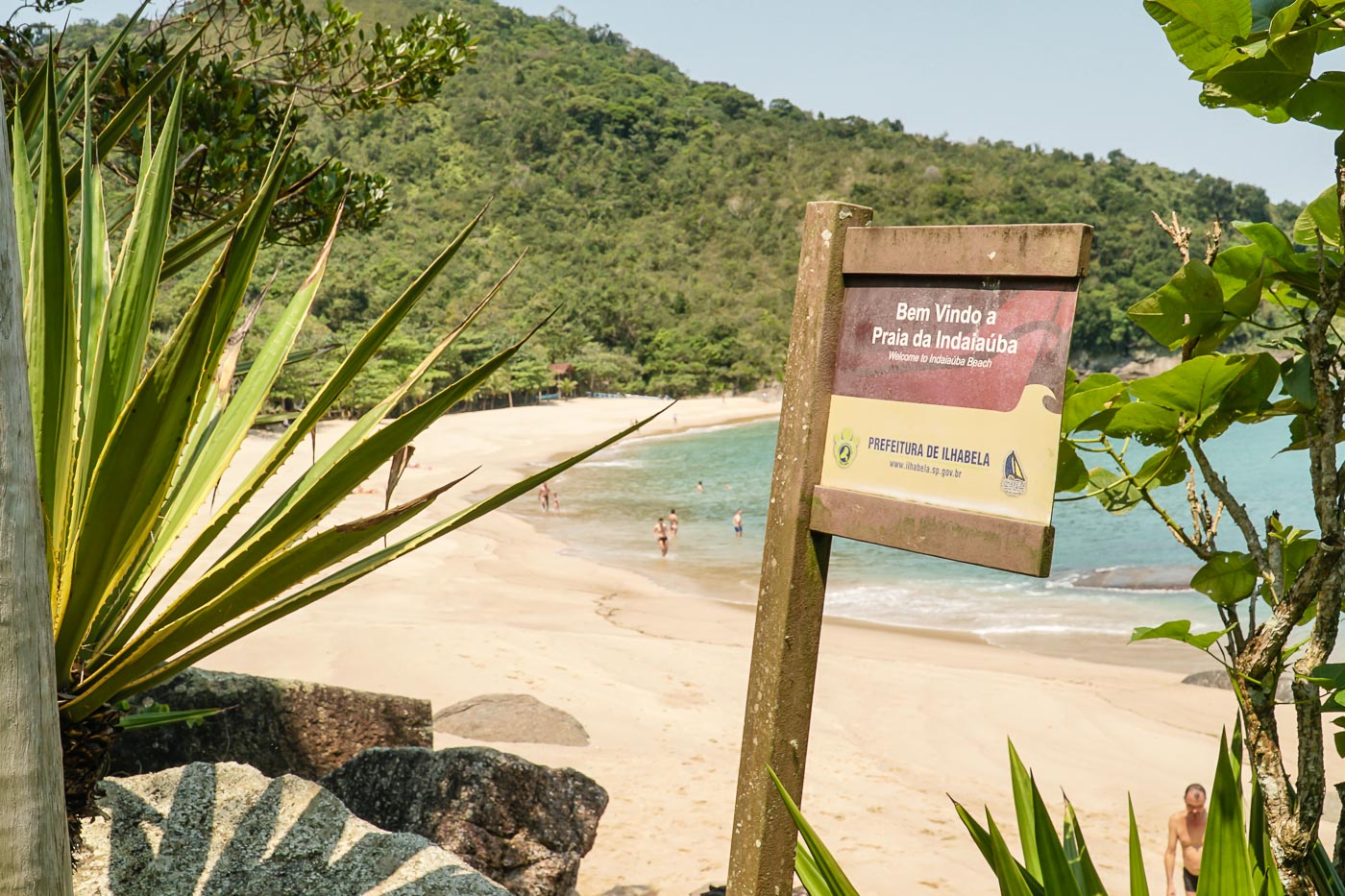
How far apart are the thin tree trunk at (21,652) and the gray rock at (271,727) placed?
8.52 ft

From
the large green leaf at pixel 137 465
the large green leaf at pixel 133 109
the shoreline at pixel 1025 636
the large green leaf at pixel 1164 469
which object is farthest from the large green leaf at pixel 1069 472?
the shoreline at pixel 1025 636

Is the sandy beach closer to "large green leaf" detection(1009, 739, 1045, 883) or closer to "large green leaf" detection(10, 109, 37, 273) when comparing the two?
"large green leaf" detection(1009, 739, 1045, 883)

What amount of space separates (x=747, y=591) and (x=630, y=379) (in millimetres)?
41433

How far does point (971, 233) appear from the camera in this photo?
1618mm

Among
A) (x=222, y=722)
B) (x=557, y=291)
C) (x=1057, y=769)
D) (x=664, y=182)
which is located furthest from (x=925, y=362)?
(x=664, y=182)

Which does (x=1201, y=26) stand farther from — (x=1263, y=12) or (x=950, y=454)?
(x=950, y=454)

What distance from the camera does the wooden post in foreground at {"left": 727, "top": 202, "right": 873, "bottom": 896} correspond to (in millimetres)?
1854

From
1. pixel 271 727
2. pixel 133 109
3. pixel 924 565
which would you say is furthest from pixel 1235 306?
pixel 924 565

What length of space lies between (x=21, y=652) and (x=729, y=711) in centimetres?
806

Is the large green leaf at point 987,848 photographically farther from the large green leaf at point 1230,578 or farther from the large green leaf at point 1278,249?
the large green leaf at point 1278,249

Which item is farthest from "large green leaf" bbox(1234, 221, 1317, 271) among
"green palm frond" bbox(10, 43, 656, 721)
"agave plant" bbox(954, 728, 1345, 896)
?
"green palm frond" bbox(10, 43, 656, 721)

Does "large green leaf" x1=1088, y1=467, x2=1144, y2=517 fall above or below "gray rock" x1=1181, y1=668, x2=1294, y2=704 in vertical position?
above

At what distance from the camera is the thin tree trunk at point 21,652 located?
3.26 ft

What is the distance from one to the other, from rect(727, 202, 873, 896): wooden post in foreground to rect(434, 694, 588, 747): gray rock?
517cm
